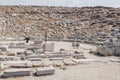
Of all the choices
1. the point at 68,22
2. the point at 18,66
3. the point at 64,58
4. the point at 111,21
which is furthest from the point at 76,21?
the point at 18,66

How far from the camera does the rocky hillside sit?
41372 millimetres

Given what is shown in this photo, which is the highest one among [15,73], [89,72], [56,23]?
[56,23]

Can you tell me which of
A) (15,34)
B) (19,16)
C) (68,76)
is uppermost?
(19,16)

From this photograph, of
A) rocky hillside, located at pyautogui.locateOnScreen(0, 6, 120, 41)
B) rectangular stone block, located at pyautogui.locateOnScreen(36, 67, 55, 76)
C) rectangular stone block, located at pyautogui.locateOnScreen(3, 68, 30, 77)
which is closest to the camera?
rectangular stone block, located at pyautogui.locateOnScreen(3, 68, 30, 77)

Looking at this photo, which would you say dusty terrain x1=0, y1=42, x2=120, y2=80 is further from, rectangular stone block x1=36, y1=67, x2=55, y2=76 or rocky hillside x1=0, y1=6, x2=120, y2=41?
rocky hillside x1=0, y1=6, x2=120, y2=41

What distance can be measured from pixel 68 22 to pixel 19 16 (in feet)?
37.2

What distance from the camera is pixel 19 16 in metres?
54.8

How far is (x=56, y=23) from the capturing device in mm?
49188

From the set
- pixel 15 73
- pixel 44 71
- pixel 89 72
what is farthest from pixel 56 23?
pixel 15 73

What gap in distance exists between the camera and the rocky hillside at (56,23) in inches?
1629

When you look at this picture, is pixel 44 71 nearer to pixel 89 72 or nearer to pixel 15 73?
pixel 15 73

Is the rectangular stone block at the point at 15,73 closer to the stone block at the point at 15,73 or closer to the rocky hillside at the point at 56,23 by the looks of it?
the stone block at the point at 15,73

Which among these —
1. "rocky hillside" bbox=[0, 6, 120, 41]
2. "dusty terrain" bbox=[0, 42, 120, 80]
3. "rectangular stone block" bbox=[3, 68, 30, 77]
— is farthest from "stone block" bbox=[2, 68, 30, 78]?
"rocky hillside" bbox=[0, 6, 120, 41]

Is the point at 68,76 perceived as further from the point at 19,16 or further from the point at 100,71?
the point at 19,16
